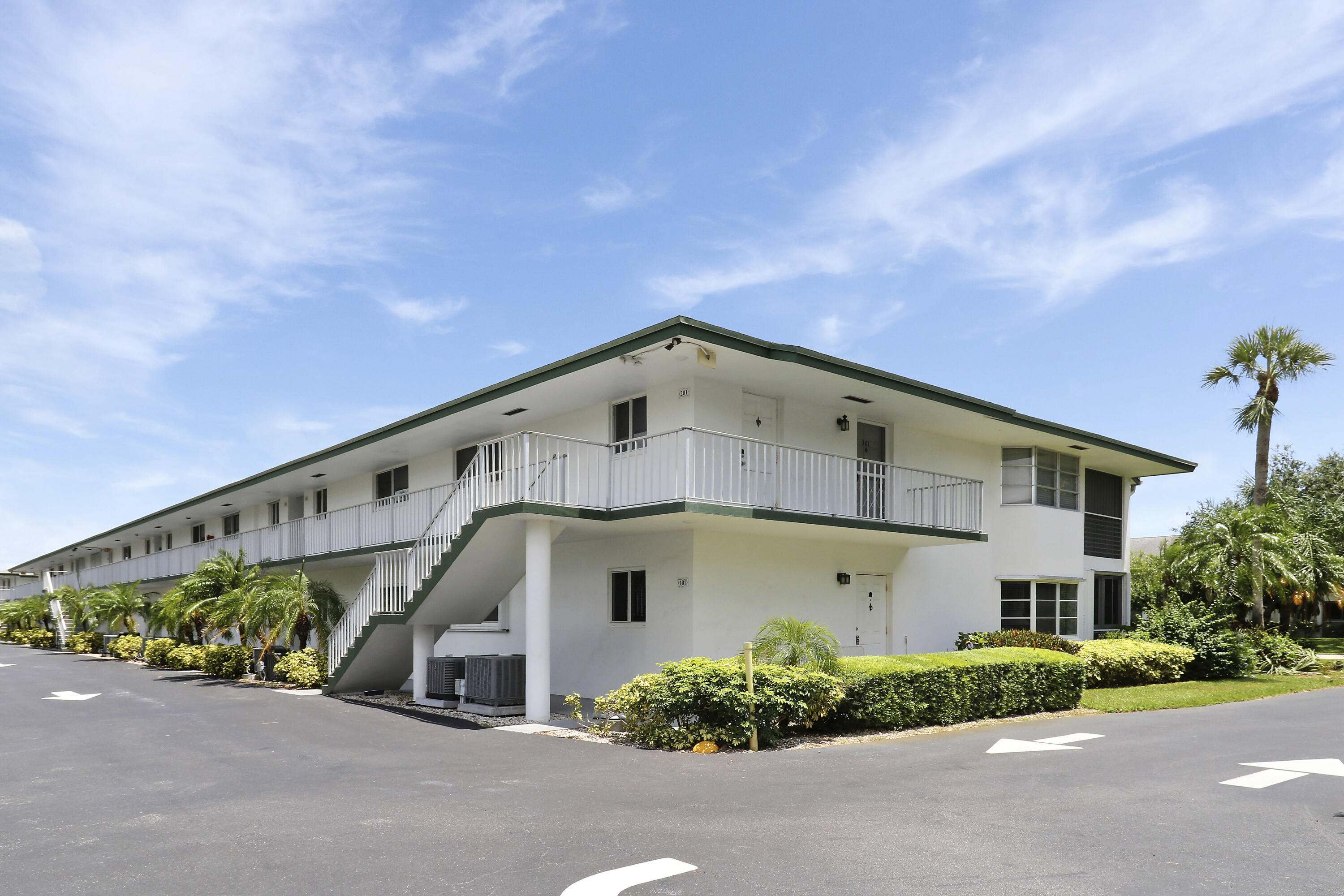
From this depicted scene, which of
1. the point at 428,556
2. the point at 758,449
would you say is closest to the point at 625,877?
the point at 758,449

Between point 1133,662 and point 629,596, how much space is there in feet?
33.4

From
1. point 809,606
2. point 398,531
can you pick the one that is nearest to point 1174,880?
point 809,606

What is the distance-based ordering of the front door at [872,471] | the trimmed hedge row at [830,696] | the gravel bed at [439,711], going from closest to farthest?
the trimmed hedge row at [830,696] < the gravel bed at [439,711] < the front door at [872,471]

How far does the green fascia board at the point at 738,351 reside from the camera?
45.0 feet

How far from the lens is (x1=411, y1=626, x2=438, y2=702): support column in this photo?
1653cm

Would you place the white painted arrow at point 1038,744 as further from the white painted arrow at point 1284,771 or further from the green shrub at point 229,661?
the green shrub at point 229,661

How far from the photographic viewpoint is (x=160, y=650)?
27.6 meters

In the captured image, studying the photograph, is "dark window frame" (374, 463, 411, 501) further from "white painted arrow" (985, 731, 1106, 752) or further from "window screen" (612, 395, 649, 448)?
"white painted arrow" (985, 731, 1106, 752)

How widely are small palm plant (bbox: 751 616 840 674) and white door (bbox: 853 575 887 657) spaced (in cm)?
548

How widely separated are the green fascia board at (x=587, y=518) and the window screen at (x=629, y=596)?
2.13 m

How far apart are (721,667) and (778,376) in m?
5.58

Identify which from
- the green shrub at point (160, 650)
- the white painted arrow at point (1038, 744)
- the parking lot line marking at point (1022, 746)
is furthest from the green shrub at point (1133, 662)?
the green shrub at point (160, 650)

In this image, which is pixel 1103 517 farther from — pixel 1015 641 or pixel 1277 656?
pixel 1015 641

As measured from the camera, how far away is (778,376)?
1583 centimetres
